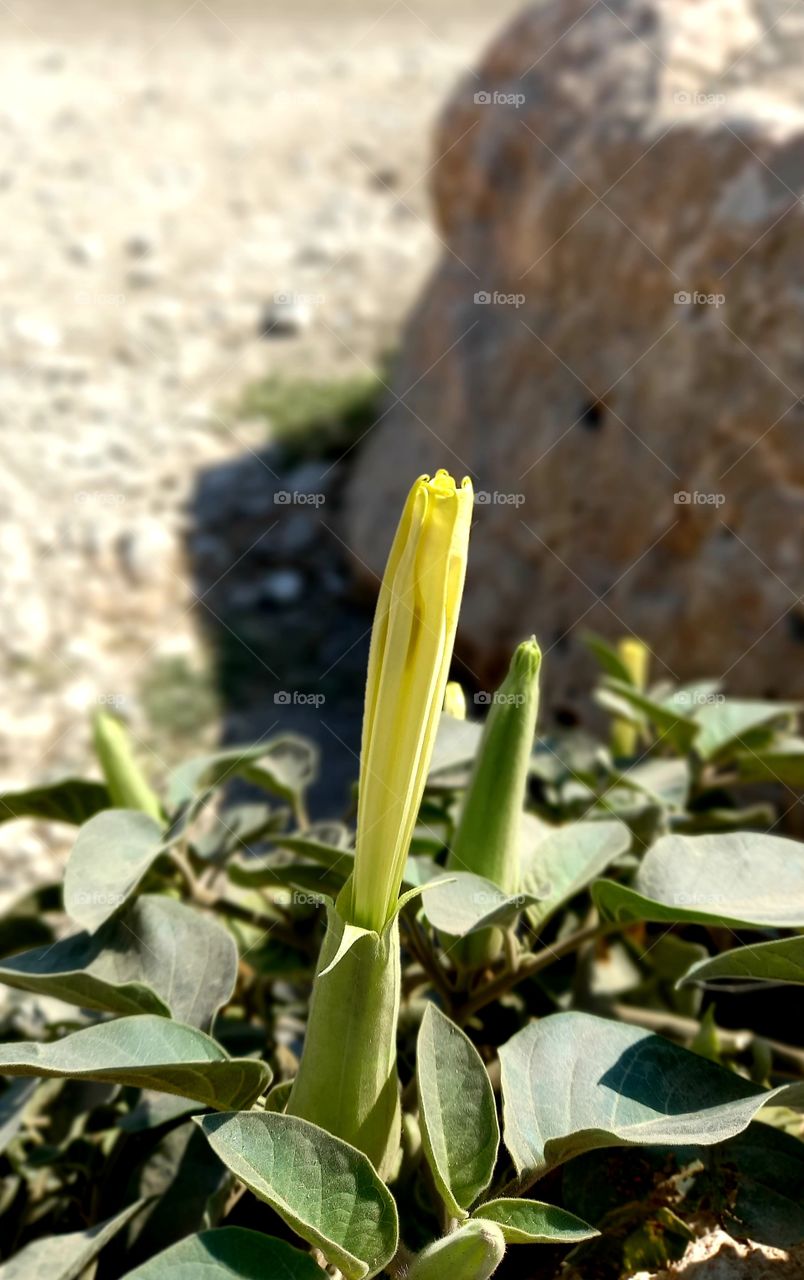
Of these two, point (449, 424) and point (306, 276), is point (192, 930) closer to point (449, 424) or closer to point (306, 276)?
point (449, 424)

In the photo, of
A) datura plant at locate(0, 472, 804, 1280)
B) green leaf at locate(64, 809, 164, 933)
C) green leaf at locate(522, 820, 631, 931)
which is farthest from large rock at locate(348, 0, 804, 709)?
green leaf at locate(64, 809, 164, 933)

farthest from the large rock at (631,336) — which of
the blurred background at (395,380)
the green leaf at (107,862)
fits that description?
the green leaf at (107,862)

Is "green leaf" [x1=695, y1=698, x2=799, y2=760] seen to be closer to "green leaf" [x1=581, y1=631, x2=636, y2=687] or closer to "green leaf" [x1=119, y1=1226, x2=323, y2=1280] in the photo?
"green leaf" [x1=581, y1=631, x2=636, y2=687]

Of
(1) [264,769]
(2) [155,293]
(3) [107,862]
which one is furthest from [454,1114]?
(2) [155,293]

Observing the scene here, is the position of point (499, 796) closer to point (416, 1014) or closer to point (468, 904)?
point (468, 904)

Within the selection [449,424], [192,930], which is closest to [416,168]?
[449,424]

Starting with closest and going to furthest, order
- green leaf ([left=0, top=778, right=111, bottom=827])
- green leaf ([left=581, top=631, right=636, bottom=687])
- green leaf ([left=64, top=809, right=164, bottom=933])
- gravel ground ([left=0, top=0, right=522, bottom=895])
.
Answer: green leaf ([left=64, top=809, right=164, bottom=933]) < green leaf ([left=0, top=778, right=111, bottom=827]) < green leaf ([left=581, top=631, right=636, bottom=687]) < gravel ground ([left=0, top=0, right=522, bottom=895])

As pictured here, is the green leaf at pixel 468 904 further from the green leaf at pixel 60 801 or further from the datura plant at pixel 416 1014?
the green leaf at pixel 60 801
